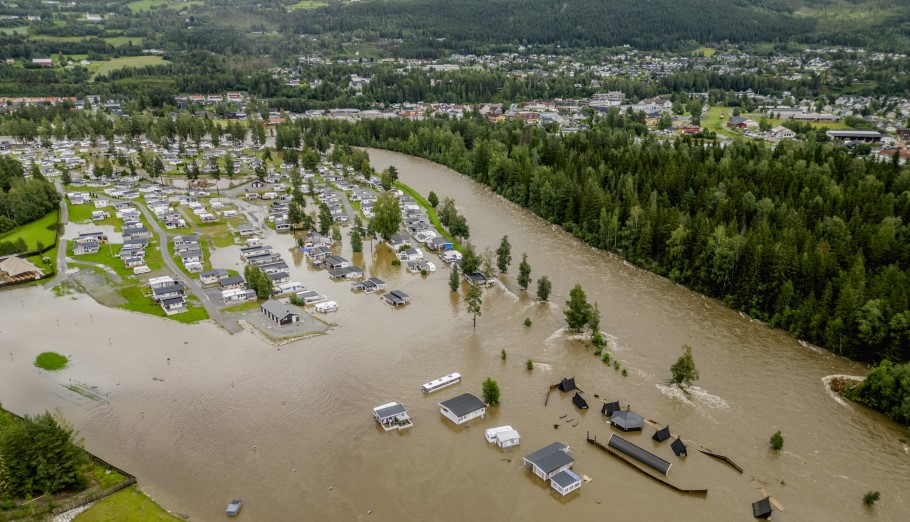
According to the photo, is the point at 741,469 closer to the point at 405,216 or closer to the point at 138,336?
the point at 138,336

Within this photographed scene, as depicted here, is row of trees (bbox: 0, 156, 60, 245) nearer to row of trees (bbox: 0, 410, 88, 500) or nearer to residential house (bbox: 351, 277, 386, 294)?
residential house (bbox: 351, 277, 386, 294)

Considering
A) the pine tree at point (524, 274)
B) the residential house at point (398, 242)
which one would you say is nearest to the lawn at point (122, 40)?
the residential house at point (398, 242)

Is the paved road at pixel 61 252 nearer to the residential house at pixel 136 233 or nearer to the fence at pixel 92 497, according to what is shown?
the residential house at pixel 136 233

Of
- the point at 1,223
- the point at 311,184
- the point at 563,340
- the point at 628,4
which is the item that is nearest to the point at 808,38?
the point at 628,4

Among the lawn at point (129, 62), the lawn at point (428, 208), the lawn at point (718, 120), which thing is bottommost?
the lawn at point (428, 208)

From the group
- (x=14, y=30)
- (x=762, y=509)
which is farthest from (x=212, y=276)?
(x=14, y=30)
